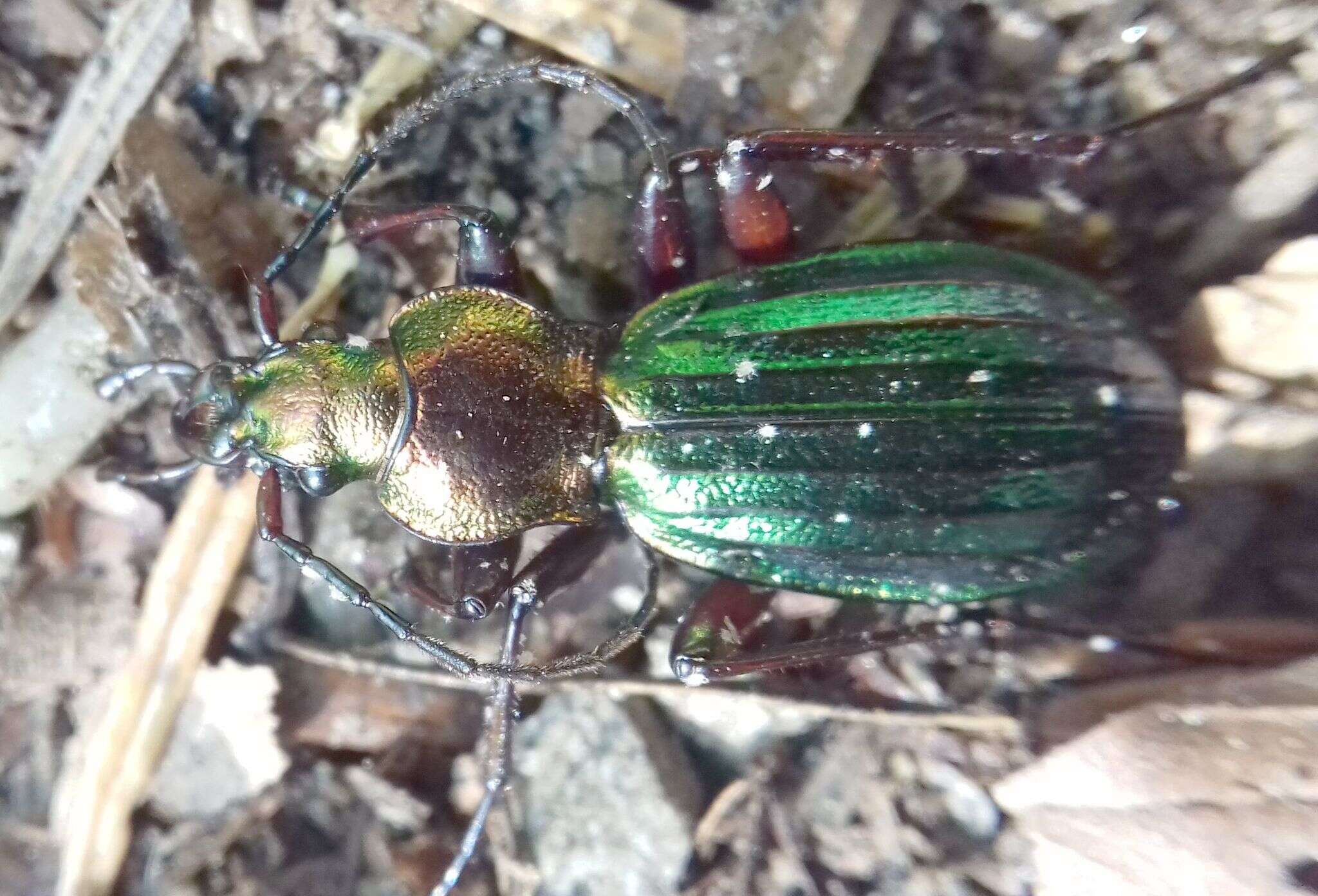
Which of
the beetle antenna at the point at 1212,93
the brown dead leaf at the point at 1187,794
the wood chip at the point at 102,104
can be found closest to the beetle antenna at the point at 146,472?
the wood chip at the point at 102,104

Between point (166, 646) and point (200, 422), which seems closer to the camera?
point (200, 422)

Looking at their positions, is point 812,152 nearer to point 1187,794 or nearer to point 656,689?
point 656,689

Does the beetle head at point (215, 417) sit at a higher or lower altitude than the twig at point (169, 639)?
higher

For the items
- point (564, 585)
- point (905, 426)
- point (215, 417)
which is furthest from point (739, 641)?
point (215, 417)

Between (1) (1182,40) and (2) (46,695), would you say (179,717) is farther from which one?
(1) (1182,40)

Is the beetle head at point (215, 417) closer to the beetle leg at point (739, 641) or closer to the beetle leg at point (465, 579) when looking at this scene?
the beetle leg at point (465, 579)

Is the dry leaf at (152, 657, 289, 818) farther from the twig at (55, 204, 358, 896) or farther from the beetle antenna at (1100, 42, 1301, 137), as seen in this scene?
the beetle antenna at (1100, 42, 1301, 137)
